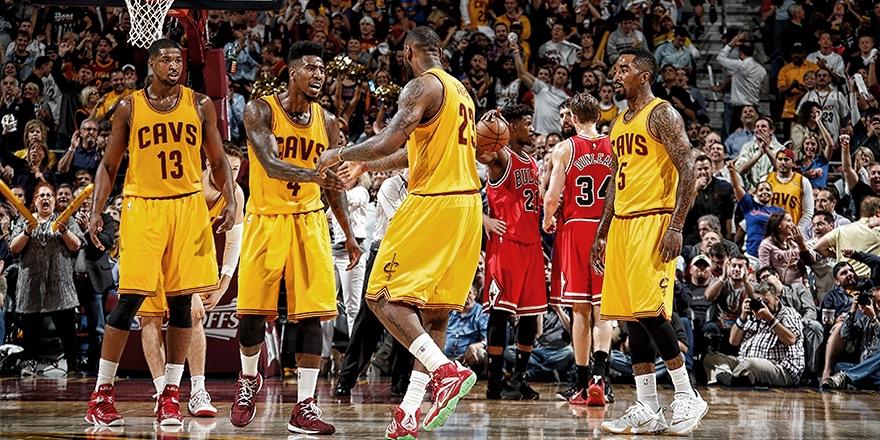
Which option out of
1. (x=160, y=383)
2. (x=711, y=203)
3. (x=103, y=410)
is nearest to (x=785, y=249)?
(x=711, y=203)

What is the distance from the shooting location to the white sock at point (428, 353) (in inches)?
229

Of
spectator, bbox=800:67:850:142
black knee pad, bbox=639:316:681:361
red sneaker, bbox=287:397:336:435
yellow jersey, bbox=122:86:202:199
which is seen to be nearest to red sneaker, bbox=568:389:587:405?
black knee pad, bbox=639:316:681:361

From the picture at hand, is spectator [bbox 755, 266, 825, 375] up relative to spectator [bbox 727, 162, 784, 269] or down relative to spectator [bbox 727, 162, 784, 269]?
down

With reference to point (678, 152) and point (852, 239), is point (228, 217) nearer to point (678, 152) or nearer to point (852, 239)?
point (678, 152)

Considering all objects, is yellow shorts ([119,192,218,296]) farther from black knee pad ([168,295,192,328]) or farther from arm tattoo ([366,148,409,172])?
arm tattoo ([366,148,409,172])

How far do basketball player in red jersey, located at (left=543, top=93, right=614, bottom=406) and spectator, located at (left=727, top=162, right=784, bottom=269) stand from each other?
411cm

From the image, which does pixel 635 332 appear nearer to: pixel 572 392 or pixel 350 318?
pixel 572 392

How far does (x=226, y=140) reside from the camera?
9.44 meters

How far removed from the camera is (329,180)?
636cm

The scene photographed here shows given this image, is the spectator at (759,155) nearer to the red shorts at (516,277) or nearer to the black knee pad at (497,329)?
the red shorts at (516,277)

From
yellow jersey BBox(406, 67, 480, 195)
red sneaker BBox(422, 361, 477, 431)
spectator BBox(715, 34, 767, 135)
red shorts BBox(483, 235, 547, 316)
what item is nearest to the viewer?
red sneaker BBox(422, 361, 477, 431)

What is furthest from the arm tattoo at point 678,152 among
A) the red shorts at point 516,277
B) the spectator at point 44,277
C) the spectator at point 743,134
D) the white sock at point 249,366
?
the spectator at point 743,134

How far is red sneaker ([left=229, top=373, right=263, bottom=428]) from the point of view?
668 centimetres

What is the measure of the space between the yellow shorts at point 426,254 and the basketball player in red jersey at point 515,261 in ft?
9.68
